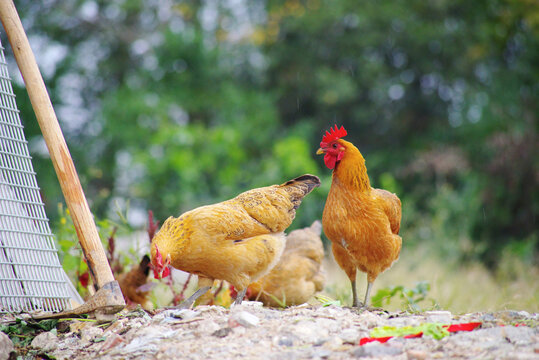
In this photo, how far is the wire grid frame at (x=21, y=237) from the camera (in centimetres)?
359

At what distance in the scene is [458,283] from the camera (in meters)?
7.14

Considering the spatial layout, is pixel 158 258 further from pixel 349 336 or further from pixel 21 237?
pixel 349 336

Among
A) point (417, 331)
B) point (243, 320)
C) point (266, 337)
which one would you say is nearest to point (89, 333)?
point (243, 320)

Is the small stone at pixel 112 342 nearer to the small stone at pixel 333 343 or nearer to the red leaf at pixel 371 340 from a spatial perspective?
the small stone at pixel 333 343

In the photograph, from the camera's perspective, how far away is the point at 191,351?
111 inches

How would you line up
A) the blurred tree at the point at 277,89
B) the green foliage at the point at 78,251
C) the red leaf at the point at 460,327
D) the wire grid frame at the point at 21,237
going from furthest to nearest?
the blurred tree at the point at 277,89
the green foliage at the point at 78,251
the wire grid frame at the point at 21,237
the red leaf at the point at 460,327

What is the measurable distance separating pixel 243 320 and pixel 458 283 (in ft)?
15.8

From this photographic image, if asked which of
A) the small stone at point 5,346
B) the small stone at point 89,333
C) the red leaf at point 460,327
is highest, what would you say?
the red leaf at point 460,327

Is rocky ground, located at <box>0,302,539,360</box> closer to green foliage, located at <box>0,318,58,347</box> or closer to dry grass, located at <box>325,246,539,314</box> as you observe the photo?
green foliage, located at <box>0,318,58,347</box>

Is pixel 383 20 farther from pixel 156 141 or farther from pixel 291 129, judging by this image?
pixel 156 141

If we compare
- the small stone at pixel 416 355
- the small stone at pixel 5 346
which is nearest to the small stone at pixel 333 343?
the small stone at pixel 416 355

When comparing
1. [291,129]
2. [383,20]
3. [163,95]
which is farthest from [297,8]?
[163,95]

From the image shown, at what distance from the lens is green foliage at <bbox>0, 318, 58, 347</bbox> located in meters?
3.38

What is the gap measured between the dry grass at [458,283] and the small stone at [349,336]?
1.85 m
